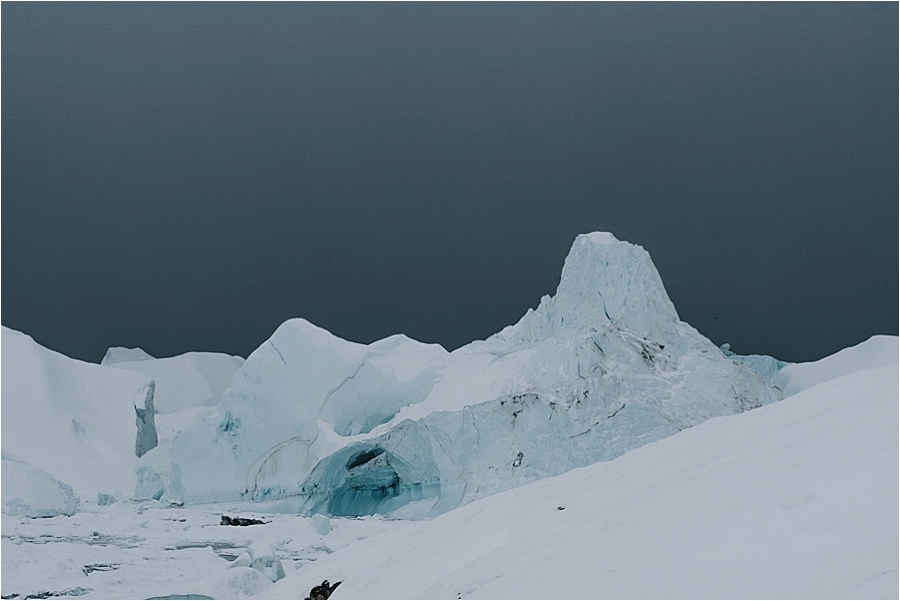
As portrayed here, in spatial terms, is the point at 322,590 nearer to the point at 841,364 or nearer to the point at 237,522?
the point at 237,522

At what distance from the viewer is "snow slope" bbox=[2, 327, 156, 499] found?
23.5 meters

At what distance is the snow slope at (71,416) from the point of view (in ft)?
77.2

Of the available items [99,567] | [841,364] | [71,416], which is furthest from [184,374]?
[99,567]

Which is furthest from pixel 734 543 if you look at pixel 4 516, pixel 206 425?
pixel 206 425

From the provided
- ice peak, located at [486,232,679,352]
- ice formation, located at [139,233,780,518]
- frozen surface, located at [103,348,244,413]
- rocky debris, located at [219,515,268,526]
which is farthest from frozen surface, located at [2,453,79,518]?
frozen surface, located at [103,348,244,413]

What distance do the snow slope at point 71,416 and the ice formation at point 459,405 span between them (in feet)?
18.4

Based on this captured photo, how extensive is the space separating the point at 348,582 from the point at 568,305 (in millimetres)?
15035

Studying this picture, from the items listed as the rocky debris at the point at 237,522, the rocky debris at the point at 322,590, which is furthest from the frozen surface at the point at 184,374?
the rocky debris at the point at 322,590

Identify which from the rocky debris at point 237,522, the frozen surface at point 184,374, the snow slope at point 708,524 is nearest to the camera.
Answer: the snow slope at point 708,524

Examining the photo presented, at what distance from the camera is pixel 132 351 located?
4697cm

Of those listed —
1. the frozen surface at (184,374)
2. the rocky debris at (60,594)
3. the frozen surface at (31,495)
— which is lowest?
the rocky debris at (60,594)

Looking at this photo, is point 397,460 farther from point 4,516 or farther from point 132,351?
point 132,351

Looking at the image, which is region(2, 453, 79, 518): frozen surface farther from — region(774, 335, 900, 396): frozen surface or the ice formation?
region(774, 335, 900, 396): frozen surface

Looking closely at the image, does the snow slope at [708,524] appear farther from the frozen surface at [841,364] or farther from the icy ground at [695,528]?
the frozen surface at [841,364]
